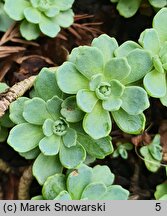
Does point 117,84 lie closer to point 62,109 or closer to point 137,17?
point 62,109

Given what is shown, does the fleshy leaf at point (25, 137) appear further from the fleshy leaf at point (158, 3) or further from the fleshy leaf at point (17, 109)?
the fleshy leaf at point (158, 3)

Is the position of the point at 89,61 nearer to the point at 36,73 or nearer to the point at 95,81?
the point at 95,81

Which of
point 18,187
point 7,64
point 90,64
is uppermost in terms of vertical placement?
point 90,64

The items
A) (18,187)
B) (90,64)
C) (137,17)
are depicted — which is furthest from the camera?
(137,17)

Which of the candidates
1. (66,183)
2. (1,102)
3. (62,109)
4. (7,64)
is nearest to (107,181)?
(66,183)

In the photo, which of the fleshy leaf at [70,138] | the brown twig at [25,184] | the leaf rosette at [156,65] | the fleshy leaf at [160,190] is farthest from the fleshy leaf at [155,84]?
the brown twig at [25,184]

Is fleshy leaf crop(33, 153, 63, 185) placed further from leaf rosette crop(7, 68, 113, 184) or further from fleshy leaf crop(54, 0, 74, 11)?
fleshy leaf crop(54, 0, 74, 11)
